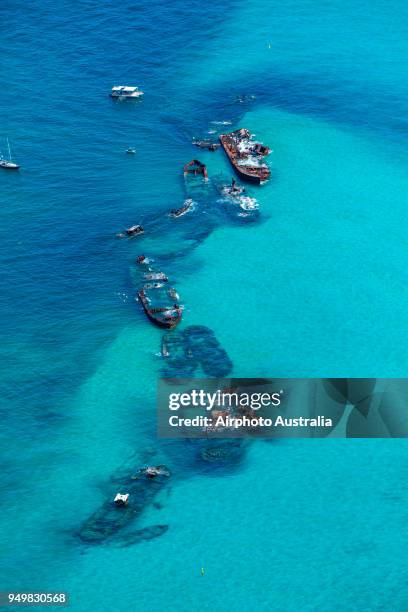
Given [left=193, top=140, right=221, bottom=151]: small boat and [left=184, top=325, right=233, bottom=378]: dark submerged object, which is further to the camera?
[left=193, top=140, right=221, bottom=151]: small boat

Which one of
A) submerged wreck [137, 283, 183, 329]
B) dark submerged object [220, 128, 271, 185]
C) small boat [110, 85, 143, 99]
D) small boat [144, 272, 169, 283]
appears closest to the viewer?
submerged wreck [137, 283, 183, 329]

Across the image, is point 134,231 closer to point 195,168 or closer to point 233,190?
point 233,190

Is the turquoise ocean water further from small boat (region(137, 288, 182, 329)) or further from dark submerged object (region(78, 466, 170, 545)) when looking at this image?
small boat (region(137, 288, 182, 329))

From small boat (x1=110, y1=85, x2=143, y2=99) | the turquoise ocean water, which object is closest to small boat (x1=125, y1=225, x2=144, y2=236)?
the turquoise ocean water

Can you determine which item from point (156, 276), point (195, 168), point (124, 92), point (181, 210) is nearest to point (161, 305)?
point (156, 276)

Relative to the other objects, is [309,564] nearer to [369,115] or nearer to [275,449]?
[275,449]

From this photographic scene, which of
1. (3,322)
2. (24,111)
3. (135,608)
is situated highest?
(24,111)

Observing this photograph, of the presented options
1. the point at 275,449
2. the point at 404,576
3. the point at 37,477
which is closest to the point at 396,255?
the point at 275,449
